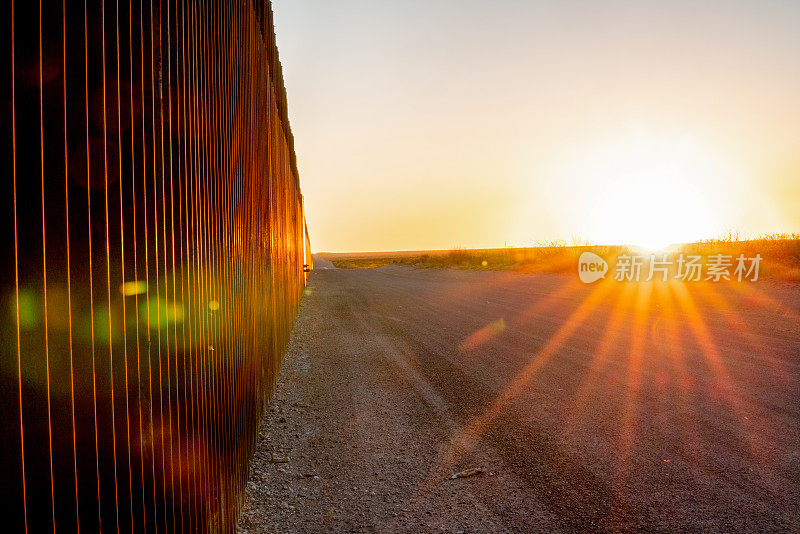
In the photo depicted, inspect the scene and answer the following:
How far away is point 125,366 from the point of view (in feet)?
5.22

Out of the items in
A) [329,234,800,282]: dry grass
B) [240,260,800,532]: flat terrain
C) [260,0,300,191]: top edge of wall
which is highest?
[260,0,300,191]: top edge of wall

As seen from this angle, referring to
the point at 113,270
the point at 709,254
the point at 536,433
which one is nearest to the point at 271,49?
the point at 536,433

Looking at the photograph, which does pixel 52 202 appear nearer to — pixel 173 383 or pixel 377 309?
pixel 173 383

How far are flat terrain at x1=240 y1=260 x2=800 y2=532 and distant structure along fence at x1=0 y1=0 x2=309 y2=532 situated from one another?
1.08m

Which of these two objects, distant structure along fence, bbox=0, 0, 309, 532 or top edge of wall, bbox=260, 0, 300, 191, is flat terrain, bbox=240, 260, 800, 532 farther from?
top edge of wall, bbox=260, 0, 300, 191

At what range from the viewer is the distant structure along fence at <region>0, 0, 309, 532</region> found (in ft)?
3.54

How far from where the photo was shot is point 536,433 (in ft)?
15.4

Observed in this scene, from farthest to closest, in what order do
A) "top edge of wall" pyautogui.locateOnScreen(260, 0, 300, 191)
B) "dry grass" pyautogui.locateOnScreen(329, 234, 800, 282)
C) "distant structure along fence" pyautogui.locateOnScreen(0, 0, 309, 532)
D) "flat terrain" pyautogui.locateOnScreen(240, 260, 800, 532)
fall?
1. "dry grass" pyautogui.locateOnScreen(329, 234, 800, 282)
2. "top edge of wall" pyautogui.locateOnScreen(260, 0, 300, 191)
3. "flat terrain" pyautogui.locateOnScreen(240, 260, 800, 532)
4. "distant structure along fence" pyautogui.locateOnScreen(0, 0, 309, 532)

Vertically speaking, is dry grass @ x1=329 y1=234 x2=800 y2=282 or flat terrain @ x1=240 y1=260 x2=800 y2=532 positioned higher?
dry grass @ x1=329 y1=234 x2=800 y2=282

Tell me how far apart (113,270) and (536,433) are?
410 centimetres

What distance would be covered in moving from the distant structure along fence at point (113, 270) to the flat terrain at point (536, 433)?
1075 mm

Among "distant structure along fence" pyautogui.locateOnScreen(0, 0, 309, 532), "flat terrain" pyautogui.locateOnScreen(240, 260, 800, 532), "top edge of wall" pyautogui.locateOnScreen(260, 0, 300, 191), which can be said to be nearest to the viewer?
"distant structure along fence" pyautogui.locateOnScreen(0, 0, 309, 532)

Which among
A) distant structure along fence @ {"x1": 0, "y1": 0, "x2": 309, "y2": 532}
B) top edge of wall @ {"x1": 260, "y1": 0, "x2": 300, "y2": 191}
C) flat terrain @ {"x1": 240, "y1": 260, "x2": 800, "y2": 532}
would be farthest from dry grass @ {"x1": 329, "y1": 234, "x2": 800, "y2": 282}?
distant structure along fence @ {"x1": 0, "y1": 0, "x2": 309, "y2": 532}

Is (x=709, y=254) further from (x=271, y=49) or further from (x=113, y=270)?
(x=113, y=270)
